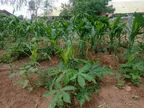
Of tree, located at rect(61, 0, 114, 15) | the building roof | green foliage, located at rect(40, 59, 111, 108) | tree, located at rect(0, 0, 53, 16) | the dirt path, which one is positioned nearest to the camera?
green foliage, located at rect(40, 59, 111, 108)

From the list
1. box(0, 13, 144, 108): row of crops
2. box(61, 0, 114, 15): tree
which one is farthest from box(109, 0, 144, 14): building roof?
box(0, 13, 144, 108): row of crops

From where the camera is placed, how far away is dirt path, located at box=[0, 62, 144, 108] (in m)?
1.41

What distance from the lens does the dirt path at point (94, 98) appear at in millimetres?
1414

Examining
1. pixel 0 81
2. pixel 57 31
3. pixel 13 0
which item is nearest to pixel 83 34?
pixel 57 31

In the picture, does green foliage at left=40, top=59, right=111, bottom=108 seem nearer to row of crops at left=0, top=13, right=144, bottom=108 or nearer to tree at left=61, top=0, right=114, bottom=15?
→ row of crops at left=0, top=13, right=144, bottom=108

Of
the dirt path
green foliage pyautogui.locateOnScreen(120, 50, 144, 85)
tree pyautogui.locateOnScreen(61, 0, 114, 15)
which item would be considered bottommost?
the dirt path

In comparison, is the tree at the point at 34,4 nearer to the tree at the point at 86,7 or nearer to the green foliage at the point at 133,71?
the tree at the point at 86,7

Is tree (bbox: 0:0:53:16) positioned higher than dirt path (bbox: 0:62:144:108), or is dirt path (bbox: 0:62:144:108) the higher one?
tree (bbox: 0:0:53:16)

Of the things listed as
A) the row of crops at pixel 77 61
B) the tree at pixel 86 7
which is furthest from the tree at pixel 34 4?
the row of crops at pixel 77 61

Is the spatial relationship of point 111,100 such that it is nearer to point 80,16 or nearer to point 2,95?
point 2,95

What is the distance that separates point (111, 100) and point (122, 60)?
2.58ft

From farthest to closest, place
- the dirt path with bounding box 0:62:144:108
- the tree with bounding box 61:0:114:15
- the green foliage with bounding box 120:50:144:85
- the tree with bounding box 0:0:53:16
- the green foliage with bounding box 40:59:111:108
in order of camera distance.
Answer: the tree with bounding box 61:0:114:15, the tree with bounding box 0:0:53:16, the green foliage with bounding box 120:50:144:85, the dirt path with bounding box 0:62:144:108, the green foliage with bounding box 40:59:111:108

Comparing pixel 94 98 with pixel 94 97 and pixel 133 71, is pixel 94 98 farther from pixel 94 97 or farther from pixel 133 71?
pixel 133 71

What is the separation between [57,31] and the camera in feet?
7.00
